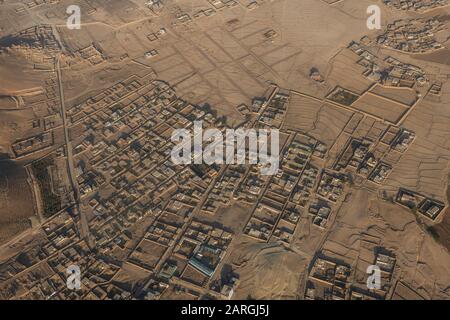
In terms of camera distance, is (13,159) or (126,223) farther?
(13,159)

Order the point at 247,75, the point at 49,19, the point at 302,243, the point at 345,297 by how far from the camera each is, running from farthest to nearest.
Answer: the point at 49,19
the point at 247,75
the point at 302,243
the point at 345,297

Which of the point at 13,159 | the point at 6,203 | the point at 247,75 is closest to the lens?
the point at 6,203
